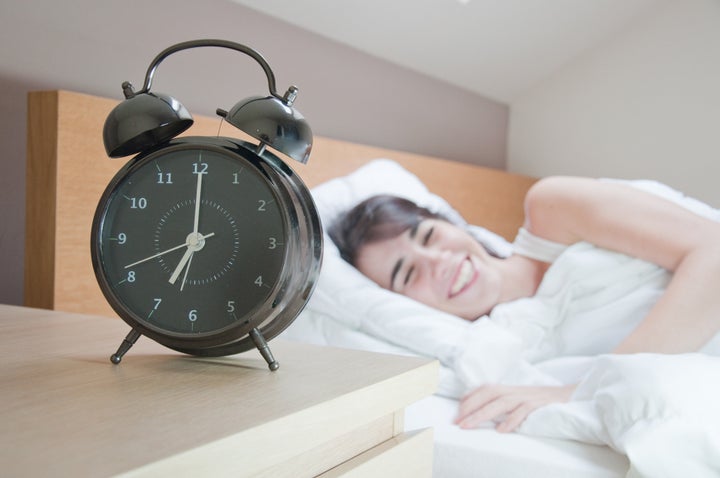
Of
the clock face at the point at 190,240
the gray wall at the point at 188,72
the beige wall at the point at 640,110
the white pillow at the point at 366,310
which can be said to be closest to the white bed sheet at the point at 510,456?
the white pillow at the point at 366,310

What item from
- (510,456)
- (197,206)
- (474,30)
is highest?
(474,30)

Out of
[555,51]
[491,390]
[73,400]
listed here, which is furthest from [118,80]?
[555,51]

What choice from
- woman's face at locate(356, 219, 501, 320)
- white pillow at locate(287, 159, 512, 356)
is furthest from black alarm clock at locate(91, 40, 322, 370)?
woman's face at locate(356, 219, 501, 320)

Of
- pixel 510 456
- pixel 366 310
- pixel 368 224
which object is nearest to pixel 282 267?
pixel 510 456

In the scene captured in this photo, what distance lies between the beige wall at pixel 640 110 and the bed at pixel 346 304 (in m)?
0.87

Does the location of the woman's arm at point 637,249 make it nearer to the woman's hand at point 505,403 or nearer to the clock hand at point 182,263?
the woman's hand at point 505,403

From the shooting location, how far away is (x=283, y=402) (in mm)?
558

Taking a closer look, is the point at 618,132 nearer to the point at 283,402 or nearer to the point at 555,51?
the point at 555,51

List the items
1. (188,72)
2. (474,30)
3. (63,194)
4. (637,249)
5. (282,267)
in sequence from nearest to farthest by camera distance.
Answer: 1. (282,267)
2. (63,194)
3. (188,72)
4. (637,249)
5. (474,30)

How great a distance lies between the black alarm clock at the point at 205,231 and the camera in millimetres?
678

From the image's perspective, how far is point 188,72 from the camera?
1618 mm

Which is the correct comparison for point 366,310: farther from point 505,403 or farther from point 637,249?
point 637,249

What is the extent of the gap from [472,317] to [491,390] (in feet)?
2.03

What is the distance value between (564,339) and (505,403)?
0.55 m
